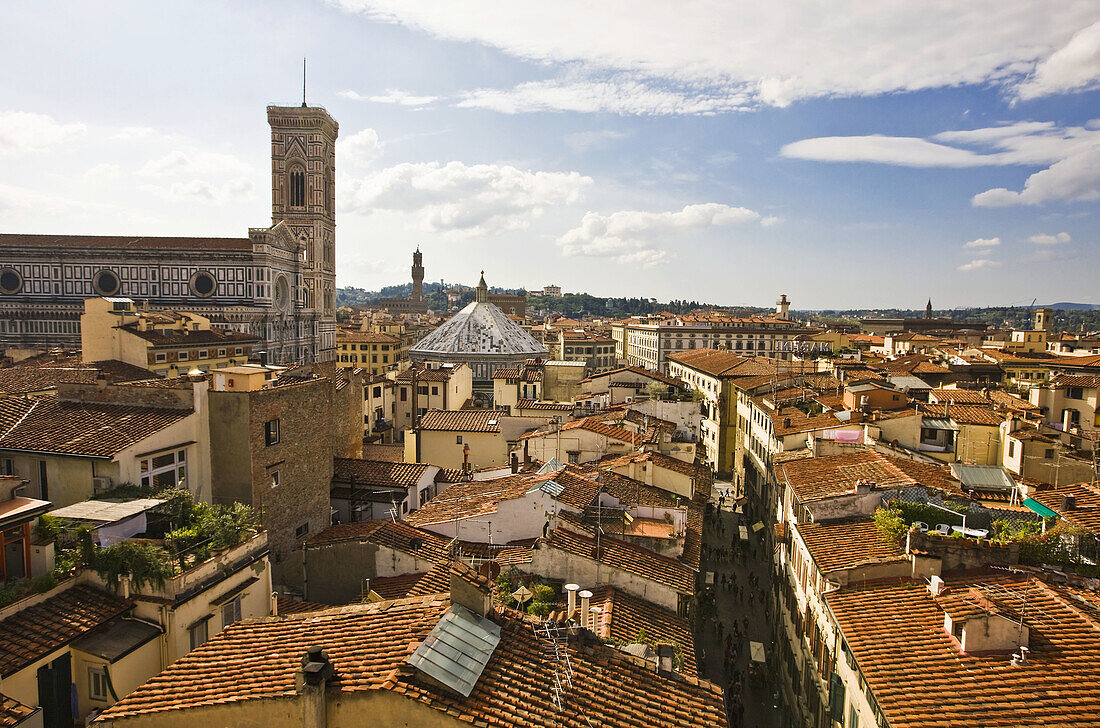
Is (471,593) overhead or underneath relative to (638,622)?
overhead

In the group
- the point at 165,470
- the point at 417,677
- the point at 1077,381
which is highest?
the point at 1077,381

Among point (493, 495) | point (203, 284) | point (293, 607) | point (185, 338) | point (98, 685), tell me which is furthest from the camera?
point (203, 284)

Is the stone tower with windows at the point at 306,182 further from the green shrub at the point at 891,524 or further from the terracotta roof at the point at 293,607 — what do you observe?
the green shrub at the point at 891,524

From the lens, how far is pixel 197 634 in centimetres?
1173

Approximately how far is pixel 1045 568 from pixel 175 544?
16024mm

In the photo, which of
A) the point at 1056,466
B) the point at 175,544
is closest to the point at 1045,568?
the point at 1056,466

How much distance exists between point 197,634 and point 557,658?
6648 mm

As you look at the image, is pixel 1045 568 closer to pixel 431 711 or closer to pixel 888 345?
pixel 431 711

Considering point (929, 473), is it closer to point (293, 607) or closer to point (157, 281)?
point (293, 607)

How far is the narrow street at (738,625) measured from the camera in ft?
59.5

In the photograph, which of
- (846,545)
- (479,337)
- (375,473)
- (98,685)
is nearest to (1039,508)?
(846,545)

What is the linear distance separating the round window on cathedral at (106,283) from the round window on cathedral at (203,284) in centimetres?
733

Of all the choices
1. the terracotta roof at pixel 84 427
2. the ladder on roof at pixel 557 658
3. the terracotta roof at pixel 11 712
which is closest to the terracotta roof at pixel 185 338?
the terracotta roof at pixel 84 427

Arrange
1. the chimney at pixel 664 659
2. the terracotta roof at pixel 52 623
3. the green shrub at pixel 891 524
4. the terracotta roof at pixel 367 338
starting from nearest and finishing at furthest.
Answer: the terracotta roof at pixel 52 623 → the chimney at pixel 664 659 → the green shrub at pixel 891 524 → the terracotta roof at pixel 367 338
